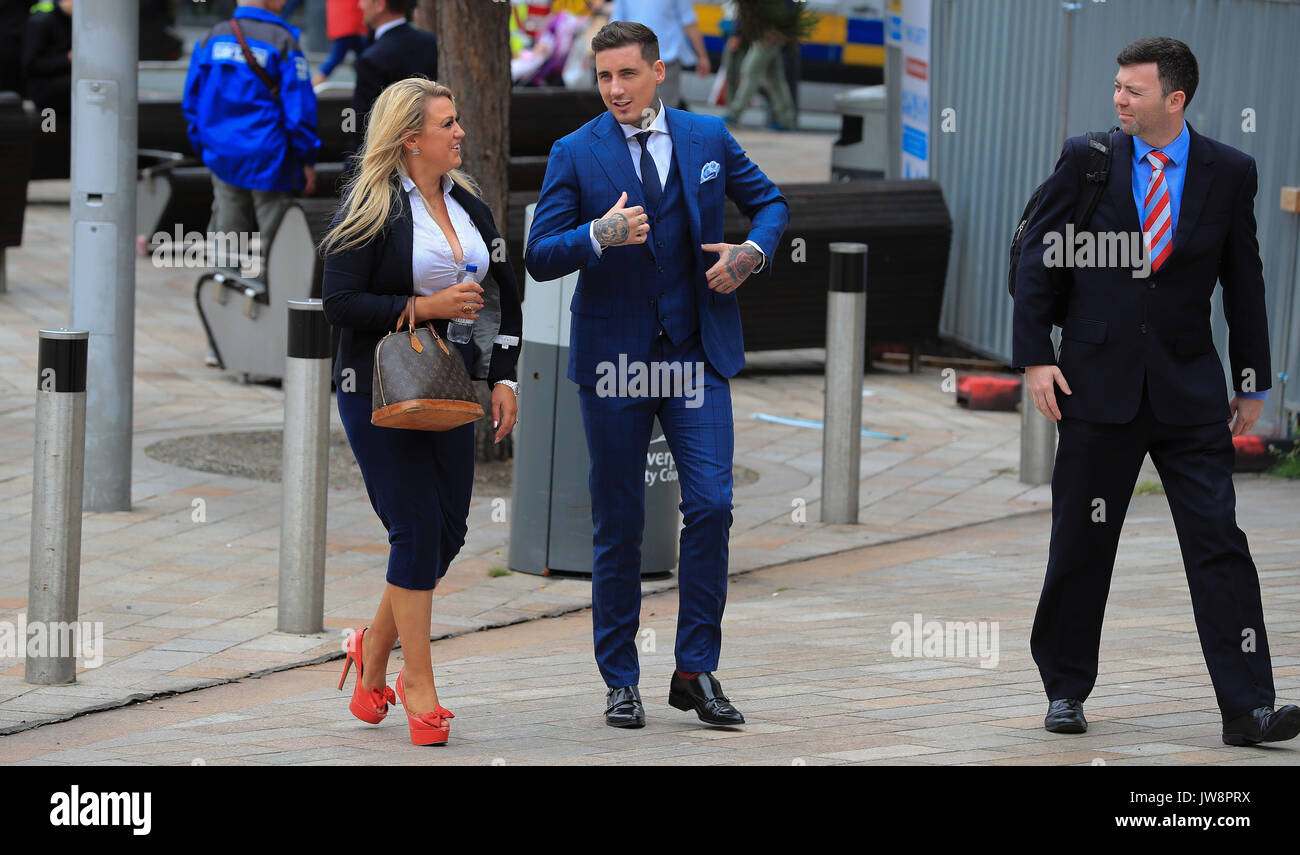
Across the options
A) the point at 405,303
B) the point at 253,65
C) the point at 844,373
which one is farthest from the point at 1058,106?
the point at 405,303

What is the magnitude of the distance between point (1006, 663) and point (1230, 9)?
4742 mm

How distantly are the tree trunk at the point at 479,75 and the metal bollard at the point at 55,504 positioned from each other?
128 inches

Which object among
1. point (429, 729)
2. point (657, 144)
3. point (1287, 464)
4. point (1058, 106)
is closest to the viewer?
point (429, 729)

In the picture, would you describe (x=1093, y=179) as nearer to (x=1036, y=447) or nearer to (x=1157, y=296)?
(x=1157, y=296)

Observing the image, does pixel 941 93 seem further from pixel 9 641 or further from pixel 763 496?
pixel 9 641

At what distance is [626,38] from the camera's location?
486 centimetres

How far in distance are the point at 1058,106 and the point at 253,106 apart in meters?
4.64

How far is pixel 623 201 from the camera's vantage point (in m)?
4.82

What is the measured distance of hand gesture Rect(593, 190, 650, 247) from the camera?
475 centimetres

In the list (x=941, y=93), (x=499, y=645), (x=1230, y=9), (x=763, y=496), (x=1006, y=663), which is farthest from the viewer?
(x=941, y=93)

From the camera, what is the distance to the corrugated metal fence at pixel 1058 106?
898cm

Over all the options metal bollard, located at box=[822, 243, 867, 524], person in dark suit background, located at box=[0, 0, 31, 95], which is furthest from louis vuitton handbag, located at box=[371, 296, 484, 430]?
person in dark suit background, located at box=[0, 0, 31, 95]

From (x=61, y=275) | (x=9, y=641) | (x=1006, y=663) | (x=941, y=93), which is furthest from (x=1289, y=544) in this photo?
(x=61, y=275)

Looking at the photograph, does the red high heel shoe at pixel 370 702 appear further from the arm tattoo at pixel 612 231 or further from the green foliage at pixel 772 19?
the green foliage at pixel 772 19
